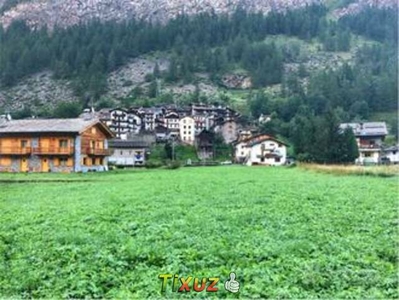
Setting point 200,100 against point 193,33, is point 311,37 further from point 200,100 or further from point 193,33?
point 200,100

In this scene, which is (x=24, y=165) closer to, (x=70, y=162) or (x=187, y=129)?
(x=70, y=162)

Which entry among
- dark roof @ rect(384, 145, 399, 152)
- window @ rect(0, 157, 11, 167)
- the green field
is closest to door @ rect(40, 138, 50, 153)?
window @ rect(0, 157, 11, 167)

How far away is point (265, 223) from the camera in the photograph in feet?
40.6

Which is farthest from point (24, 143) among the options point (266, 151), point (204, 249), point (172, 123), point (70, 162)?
Answer: point (172, 123)

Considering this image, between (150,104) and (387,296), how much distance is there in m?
126

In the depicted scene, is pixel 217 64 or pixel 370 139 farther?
pixel 217 64

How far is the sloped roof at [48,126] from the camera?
5241cm

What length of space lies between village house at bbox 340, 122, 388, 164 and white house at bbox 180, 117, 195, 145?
36240mm

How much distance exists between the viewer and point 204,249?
9.38 meters

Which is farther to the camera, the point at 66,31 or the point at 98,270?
the point at 66,31

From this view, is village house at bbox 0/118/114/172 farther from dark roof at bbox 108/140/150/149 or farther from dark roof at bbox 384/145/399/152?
dark roof at bbox 384/145/399/152

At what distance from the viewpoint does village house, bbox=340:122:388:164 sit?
85.9 metres

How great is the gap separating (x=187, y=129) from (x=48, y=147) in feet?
209

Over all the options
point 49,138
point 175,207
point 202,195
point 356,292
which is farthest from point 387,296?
point 49,138
